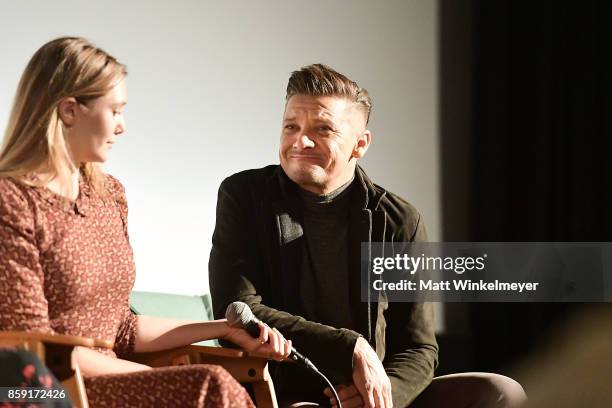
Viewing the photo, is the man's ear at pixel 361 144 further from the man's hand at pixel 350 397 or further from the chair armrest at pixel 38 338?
the chair armrest at pixel 38 338

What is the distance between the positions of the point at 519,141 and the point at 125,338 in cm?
227

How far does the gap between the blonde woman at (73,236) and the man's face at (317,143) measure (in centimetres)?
55

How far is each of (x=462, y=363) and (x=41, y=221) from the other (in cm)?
251

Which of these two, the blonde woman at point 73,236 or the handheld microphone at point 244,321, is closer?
the blonde woman at point 73,236

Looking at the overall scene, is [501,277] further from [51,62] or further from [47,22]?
[51,62]

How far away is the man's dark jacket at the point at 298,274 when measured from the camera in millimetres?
2137

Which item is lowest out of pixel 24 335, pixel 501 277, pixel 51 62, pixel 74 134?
pixel 501 277

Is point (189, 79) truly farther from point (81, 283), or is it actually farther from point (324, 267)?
point (81, 283)

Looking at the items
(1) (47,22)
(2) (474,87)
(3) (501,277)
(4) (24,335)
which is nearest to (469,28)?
(2) (474,87)

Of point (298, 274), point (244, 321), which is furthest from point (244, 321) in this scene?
point (298, 274)

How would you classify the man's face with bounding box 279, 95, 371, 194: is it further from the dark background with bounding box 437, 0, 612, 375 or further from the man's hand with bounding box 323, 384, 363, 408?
the dark background with bounding box 437, 0, 612, 375

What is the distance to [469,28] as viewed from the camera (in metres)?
3.88

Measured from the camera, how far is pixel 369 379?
2094 mm

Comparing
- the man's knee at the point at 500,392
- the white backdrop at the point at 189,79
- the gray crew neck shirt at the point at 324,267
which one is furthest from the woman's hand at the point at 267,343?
the white backdrop at the point at 189,79
